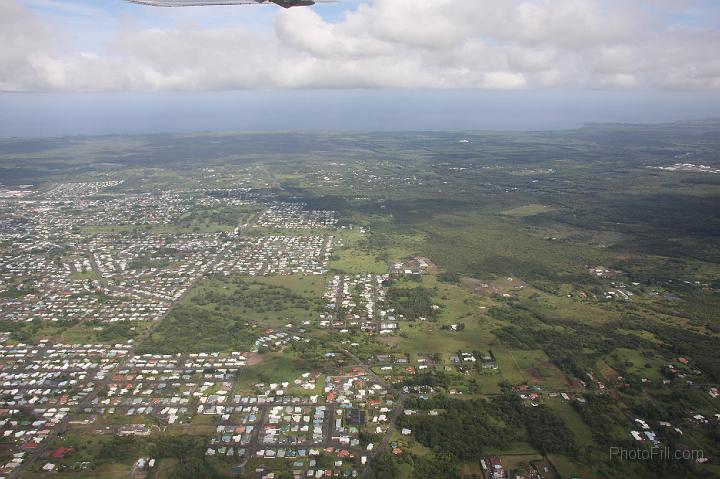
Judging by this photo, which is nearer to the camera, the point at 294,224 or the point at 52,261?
the point at 52,261

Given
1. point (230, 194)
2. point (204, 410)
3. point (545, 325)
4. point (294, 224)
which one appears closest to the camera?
point (204, 410)

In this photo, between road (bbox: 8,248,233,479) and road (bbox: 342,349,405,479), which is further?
road (bbox: 342,349,405,479)

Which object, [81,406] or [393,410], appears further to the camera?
[81,406]

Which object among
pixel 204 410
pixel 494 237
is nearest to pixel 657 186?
pixel 494 237

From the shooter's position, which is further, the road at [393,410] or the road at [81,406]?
the road at [393,410]

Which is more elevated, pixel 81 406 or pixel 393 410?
pixel 81 406

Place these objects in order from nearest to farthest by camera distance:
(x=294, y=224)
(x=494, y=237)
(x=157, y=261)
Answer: (x=157, y=261)
(x=494, y=237)
(x=294, y=224)

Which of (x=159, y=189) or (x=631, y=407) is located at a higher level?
(x=159, y=189)

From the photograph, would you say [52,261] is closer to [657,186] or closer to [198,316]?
[198,316]

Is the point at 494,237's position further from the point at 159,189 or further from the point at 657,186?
the point at 159,189
